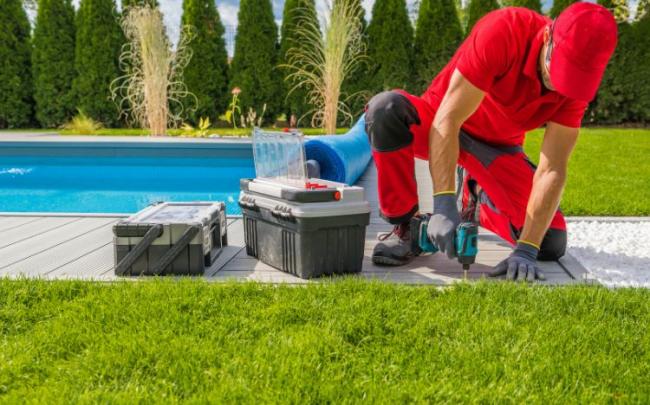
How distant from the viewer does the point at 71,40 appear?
35.7 feet

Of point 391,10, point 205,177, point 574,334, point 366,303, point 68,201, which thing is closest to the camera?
point 574,334

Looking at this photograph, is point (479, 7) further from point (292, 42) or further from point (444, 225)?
point (444, 225)

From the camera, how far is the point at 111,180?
21.6 ft

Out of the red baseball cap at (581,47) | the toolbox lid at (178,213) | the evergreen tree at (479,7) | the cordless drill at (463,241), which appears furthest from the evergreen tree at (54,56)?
the red baseball cap at (581,47)

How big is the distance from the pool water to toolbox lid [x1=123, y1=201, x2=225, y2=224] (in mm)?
2460

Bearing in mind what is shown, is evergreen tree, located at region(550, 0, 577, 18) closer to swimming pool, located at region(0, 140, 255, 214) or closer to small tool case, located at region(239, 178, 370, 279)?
swimming pool, located at region(0, 140, 255, 214)

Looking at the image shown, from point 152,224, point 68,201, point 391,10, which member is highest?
point 391,10

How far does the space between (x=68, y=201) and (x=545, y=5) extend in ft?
33.8

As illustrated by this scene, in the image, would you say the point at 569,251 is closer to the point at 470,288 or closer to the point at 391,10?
the point at 470,288

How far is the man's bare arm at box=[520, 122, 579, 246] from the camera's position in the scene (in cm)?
238

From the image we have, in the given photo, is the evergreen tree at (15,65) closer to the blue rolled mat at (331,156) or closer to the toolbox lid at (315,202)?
the blue rolled mat at (331,156)

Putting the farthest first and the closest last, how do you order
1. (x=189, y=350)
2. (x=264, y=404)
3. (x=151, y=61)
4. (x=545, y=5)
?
(x=545, y=5) → (x=151, y=61) → (x=189, y=350) → (x=264, y=404)

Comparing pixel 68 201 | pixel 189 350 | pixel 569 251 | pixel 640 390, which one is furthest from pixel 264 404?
pixel 68 201

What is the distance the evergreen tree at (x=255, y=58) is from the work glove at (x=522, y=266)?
861 centimetres
